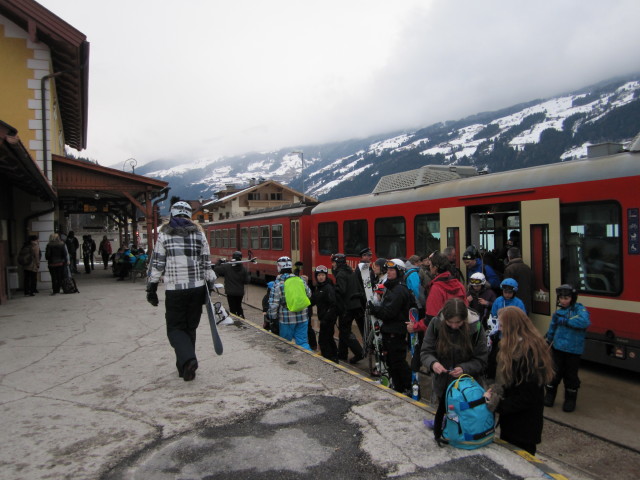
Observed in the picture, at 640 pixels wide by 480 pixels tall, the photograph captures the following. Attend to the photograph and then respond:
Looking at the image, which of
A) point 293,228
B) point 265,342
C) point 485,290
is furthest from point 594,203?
point 293,228

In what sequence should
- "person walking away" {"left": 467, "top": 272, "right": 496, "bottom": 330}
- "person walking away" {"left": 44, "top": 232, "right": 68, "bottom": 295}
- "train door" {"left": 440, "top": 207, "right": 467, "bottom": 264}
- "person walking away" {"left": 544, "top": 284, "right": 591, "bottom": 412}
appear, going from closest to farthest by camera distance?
"person walking away" {"left": 544, "top": 284, "right": 591, "bottom": 412} < "person walking away" {"left": 467, "top": 272, "right": 496, "bottom": 330} < "train door" {"left": 440, "top": 207, "right": 467, "bottom": 264} < "person walking away" {"left": 44, "top": 232, "right": 68, "bottom": 295}

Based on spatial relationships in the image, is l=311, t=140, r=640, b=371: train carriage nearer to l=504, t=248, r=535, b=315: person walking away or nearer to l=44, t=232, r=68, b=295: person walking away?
l=504, t=248, r=535, b=315: person walking away

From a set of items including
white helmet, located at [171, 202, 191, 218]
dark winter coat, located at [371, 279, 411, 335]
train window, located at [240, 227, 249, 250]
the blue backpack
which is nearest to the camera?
the blue backpack

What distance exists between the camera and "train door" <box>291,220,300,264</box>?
16.9 metres

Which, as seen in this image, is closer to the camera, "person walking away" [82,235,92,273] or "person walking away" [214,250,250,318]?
"person walking away" [214,250,250,318]

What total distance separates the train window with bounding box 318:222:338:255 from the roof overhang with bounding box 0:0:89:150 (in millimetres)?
8362

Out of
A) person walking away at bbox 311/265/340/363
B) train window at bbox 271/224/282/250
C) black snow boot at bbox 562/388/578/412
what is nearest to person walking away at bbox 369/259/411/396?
person walking away at bbox 311/265/340/363

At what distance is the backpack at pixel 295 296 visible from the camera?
6.77 metres

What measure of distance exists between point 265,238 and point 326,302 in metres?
13.1

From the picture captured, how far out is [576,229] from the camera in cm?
699

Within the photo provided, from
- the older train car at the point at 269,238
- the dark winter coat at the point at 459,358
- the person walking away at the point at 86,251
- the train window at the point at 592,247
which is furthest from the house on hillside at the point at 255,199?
the dark winter coat at the point at 459,358

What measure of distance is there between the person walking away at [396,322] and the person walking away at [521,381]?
221 cm

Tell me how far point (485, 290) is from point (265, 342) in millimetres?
2948

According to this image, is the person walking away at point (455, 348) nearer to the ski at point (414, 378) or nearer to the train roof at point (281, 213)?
the ski at point (414, 378)
